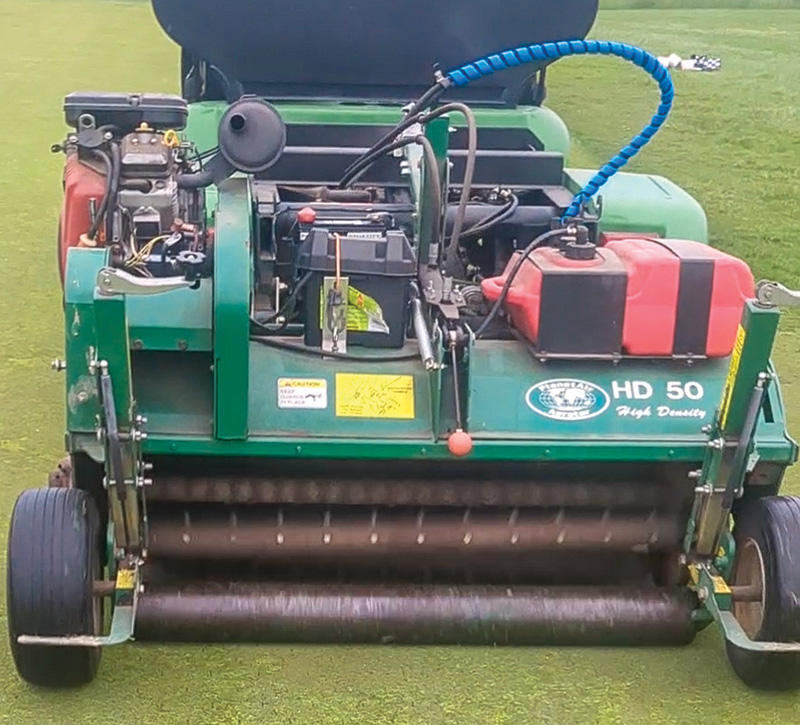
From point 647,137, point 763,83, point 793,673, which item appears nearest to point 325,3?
point 647,137

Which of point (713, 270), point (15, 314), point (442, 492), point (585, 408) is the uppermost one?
point (713, 270)

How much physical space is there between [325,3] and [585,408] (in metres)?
1.81

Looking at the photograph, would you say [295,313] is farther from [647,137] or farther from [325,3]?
[325,3]

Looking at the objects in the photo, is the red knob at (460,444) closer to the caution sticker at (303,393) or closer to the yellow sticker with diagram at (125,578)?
the caution sticker at (303,393)

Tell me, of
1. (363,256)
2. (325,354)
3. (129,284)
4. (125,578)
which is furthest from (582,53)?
(125,578)

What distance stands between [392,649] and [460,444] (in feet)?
1.88

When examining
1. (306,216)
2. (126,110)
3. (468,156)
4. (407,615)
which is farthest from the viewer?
(126,110)

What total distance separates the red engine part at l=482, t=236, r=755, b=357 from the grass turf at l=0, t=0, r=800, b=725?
72 centimetres

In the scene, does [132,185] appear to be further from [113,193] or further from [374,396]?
[374,396]

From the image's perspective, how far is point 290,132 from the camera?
4.05 meters

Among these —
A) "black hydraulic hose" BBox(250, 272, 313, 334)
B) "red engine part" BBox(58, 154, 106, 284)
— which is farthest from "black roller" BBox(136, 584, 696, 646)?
"red engine part" BBox(58, 154, 106, 284)

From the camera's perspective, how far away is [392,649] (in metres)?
2.97

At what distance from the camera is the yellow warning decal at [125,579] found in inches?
105

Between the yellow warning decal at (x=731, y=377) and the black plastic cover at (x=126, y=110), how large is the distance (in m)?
1.72
